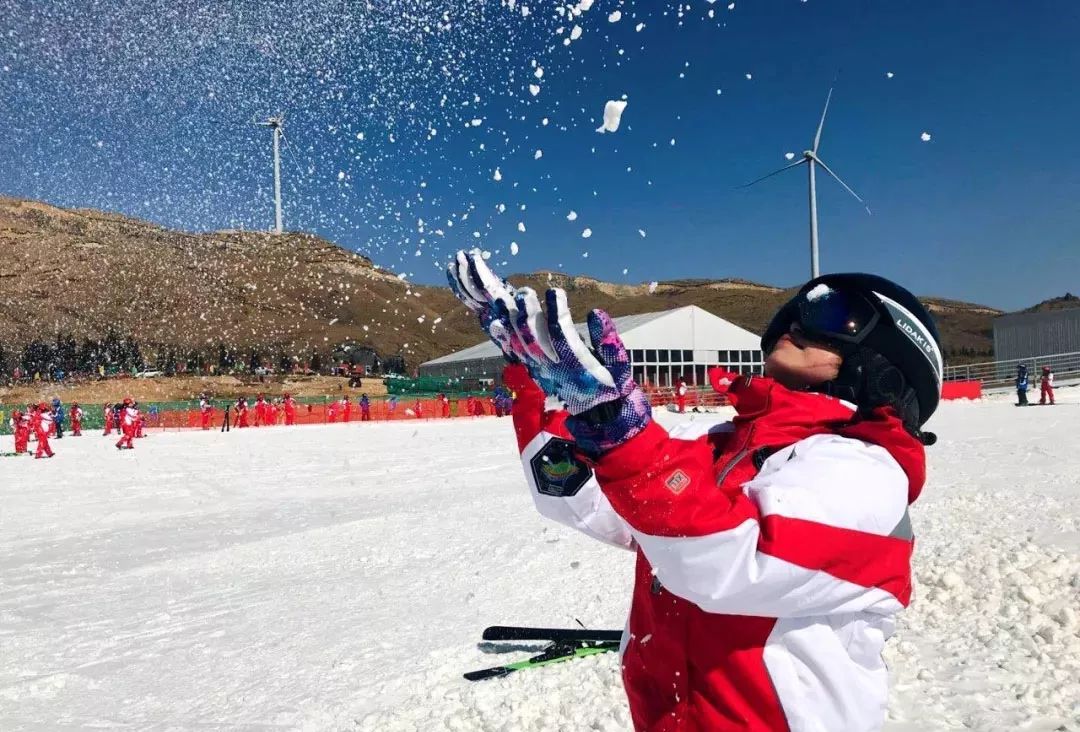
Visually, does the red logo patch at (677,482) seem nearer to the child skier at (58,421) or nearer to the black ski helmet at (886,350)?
the black ski helmet at (886,350)

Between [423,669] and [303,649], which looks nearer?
[423,669]

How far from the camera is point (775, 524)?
1346mm

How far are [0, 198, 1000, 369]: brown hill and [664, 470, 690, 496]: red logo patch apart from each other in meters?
80.9

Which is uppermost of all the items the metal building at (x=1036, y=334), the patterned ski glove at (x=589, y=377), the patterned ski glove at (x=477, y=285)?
the metal building at (x=1036, y=334)

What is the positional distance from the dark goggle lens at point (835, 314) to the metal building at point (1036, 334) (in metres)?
51.7

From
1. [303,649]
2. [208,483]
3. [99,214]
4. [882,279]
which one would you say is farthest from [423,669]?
[99,214]

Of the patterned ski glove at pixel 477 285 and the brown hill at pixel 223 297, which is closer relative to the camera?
the patterned ski glove at pixel 477 285

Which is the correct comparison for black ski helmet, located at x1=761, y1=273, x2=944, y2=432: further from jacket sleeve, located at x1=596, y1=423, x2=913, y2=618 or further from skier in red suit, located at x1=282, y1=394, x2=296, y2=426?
skier in red suit, located at x1=282, y1=394, x2=296, y2=426

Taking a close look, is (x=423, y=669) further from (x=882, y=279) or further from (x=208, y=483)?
(x=208, y=483)

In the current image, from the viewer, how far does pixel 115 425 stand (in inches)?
1303

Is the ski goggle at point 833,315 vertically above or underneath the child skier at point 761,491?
above

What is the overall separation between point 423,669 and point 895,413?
147 inches

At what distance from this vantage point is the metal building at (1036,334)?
44.6 m

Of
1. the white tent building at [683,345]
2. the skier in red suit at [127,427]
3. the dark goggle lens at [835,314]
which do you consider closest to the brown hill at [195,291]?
the white tent building at [683,345]
